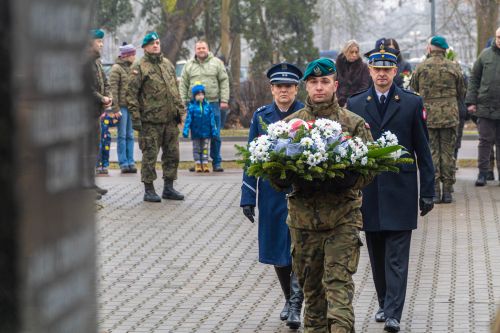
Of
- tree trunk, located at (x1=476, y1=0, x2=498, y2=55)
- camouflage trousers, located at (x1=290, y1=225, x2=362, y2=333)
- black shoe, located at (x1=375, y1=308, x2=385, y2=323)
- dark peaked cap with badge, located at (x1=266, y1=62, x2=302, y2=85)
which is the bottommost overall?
black shoe, located at (x1=375, y1=308, x2=385, y2=323)

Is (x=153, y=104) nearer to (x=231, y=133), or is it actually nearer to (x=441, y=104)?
(x=441, y=104)

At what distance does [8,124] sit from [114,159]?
18415 millimetres

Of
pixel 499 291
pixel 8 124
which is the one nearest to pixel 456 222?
pixel 499 291

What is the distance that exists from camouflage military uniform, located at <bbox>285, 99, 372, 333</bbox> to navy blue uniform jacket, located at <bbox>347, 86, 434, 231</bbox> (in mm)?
1109

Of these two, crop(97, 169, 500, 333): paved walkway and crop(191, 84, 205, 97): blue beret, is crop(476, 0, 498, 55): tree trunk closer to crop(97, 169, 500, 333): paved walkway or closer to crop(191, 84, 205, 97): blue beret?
crop(191, 84, 205, 97): blue beret

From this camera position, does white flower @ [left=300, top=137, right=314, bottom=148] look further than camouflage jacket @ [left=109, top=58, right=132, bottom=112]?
No

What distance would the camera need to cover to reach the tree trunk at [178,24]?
34.6 metres

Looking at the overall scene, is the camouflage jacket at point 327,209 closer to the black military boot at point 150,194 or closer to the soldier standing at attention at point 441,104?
the soldier standing at attention at point 441,104

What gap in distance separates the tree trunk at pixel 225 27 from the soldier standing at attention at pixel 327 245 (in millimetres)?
26771

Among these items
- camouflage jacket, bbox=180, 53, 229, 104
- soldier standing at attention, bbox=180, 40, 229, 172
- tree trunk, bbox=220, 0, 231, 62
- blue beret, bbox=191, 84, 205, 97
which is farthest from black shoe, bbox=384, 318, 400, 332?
tree trunk, bbox=220, 0, 231, 62

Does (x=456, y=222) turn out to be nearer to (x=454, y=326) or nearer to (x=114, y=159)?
(x=454, y=326)

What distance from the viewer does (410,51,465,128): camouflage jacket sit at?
1348cm

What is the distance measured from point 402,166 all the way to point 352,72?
20.2ft

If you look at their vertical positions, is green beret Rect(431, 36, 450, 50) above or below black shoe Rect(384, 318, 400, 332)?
above
